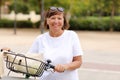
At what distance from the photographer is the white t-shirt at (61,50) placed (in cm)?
278

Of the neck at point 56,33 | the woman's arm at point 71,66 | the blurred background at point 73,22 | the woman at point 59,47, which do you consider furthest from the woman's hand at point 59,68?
the blurred background at point 73,22

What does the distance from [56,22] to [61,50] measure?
0.69 ft

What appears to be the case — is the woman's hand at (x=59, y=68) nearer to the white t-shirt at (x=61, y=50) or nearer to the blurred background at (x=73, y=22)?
the white t-shirt at (x=61, y=50)

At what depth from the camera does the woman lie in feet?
9.12

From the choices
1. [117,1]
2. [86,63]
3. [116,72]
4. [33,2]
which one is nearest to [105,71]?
[116,72]

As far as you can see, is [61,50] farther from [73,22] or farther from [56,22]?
[73,22]

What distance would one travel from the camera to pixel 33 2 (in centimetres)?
3114

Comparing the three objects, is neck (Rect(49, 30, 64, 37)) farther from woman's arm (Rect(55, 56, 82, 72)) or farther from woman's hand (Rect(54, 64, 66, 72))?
woman's hand (Rect(54, 64, 66, 72))

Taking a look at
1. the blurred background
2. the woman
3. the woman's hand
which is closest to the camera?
the woman's hand

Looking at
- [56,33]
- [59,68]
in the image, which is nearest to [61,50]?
[56,33]

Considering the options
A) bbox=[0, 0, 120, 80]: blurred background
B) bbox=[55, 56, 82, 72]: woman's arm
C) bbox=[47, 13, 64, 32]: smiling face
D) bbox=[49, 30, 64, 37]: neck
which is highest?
bbox=[47, 13, 64, 32]: smiling face

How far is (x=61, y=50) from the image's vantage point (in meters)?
2.79

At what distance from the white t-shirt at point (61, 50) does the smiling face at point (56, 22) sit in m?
0.07

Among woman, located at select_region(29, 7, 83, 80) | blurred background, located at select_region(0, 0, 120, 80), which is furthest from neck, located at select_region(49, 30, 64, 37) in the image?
blurred background, located at select_region(0, 0, 120, 80)
